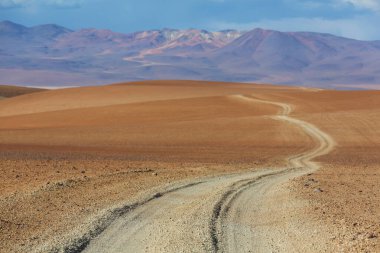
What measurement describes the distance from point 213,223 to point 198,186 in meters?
6.79

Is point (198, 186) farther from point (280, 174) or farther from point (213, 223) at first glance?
point (213, 223)

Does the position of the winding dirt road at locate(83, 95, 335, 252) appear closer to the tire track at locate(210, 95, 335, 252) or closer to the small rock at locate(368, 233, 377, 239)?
the tire track at locate(210, 95, 335, 252)

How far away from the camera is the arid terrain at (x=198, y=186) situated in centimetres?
1394

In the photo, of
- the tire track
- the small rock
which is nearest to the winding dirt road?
the tire track

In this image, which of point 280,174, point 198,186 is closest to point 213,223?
point 198,186

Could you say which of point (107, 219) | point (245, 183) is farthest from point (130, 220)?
point (245, 183)

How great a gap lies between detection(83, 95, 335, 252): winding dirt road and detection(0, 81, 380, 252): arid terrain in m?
0.03

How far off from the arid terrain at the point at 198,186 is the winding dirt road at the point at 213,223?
0.03 m

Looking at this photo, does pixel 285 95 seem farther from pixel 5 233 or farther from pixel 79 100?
pixel 5 233

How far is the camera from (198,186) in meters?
22.1

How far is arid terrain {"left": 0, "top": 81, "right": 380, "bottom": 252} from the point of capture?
13.9 meters

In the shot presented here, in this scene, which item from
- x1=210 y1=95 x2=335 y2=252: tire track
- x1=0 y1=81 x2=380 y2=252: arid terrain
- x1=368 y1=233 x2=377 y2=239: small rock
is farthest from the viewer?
x1=210 y1=95 x2=335 y2=252: tire track

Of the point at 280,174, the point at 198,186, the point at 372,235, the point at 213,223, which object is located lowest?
the point at 280,174

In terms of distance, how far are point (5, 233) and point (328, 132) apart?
120 feet
